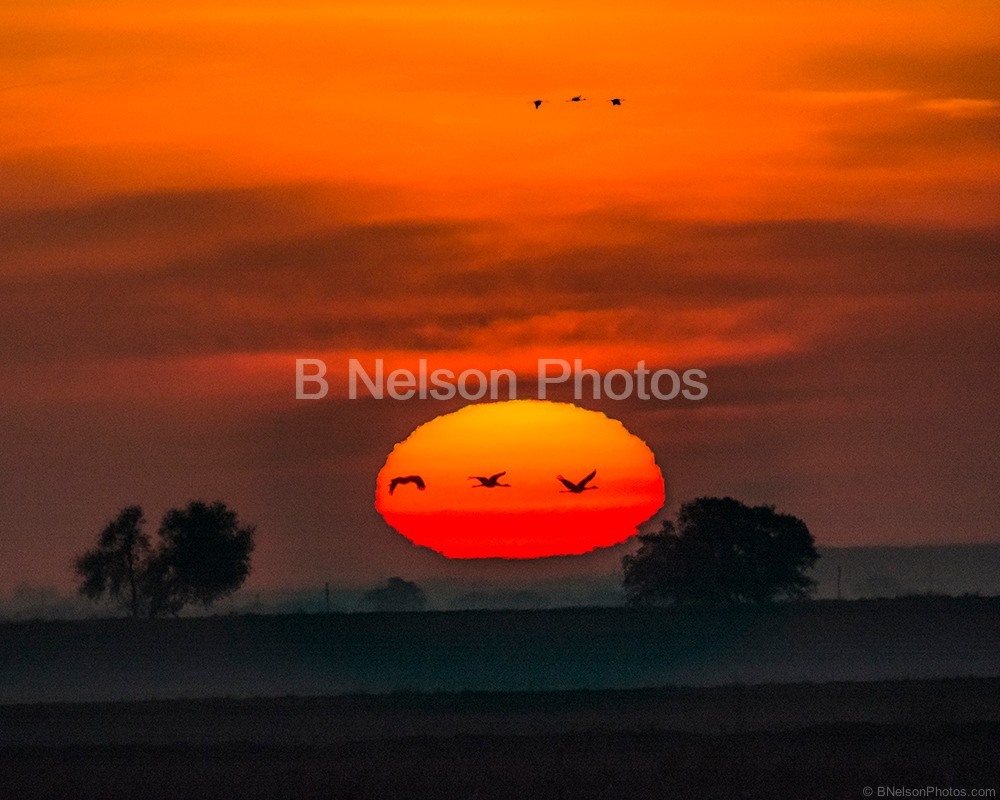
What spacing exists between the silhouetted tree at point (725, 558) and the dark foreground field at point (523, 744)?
134ft

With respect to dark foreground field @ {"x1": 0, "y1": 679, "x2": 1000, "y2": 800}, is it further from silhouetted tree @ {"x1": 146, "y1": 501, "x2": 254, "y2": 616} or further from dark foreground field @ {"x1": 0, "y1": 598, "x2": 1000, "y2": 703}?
silhouetted tree @ {"x1": 146, "y1": 501, "x2": 254, "y2": 616}

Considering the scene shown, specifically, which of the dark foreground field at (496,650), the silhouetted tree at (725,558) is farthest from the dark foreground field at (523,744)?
the silhouetted tree at (725,558)

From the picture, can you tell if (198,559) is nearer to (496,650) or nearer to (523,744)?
(496,650)

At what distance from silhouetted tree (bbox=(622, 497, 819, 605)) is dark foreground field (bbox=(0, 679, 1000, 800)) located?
40.9 m

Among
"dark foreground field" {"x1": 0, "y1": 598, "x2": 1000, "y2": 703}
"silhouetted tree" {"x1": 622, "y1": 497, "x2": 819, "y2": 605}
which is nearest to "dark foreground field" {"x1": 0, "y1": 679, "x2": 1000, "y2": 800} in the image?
"dark foreground field" {"x1": 0, "y1": 598, "x2": 1000, "y2": 703}

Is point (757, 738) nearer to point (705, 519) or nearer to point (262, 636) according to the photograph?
point (262, 636)

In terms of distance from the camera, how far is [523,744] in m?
51.1

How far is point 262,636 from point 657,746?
143 feet

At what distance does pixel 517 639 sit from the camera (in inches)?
3595

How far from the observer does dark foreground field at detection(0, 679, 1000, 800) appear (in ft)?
135

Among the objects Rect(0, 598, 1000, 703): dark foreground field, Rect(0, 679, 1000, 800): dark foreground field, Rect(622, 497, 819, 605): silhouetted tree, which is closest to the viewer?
Rect(0, 679, 1000, 800): dark foreground field

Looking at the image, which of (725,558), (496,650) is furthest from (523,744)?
(725,558)

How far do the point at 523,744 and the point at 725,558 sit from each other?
6267cm

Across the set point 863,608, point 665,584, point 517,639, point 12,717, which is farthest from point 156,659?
point 665,584
